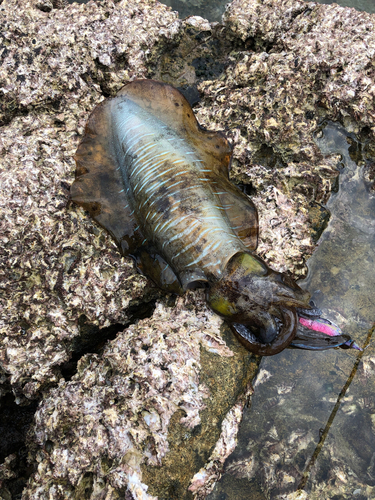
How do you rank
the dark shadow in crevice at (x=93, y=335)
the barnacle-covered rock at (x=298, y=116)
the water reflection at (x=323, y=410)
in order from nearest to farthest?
the water reflection at (x=323, y=410), the dark shadow in crevice at (x=93, y=335), the barnacle-covered rock at (x=298, y=116)

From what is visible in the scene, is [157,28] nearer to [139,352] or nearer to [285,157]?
[285,157]

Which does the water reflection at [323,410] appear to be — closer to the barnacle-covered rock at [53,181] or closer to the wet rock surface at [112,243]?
the wet rock surface at [112,243]

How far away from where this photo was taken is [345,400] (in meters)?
2.71

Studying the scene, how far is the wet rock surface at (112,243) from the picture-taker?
87.2 inches

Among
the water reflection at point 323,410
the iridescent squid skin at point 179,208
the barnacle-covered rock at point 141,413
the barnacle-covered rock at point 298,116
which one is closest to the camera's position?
the barnacle-covered rock at point 141,413

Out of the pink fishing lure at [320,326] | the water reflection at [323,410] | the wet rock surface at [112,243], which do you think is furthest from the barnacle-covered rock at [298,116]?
the pink fishing lure at [320,326]

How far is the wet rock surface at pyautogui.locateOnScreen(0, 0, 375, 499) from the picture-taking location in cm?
221

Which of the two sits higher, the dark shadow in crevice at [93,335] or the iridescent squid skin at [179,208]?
the iridescent squid skin at [179,208]

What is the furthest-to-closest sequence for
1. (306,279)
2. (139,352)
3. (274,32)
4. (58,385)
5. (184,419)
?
1. (274,32)
2. (306,279)
3. (58,385)
4. (139,352)
5. (184,419)

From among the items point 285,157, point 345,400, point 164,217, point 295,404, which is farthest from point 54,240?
point 345,400

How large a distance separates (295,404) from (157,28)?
12.2ft

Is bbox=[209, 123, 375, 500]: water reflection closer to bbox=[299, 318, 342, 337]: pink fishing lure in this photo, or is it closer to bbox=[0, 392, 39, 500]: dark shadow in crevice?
bbox=[299, 318, 342, 337]: pink fishing lure

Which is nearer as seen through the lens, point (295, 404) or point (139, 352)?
point (139, 352)

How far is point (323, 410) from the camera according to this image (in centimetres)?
271
